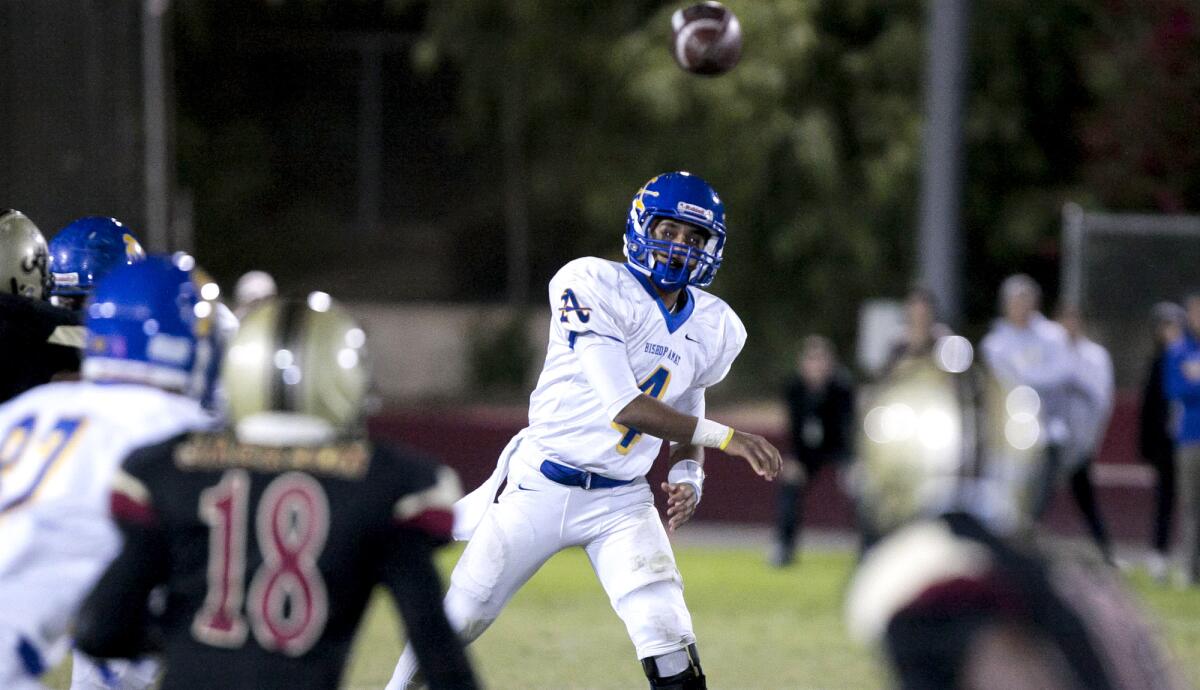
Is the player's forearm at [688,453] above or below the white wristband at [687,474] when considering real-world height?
above

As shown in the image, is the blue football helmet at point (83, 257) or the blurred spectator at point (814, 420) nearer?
the blue football helmet at point (83, 257)

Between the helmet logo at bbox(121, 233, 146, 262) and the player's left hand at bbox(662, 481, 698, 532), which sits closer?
the player's left hand at bbox(662, 481, 698, 532)

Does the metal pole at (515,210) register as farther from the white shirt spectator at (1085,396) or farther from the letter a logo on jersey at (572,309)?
the letter a logo on jersey at (572,309)

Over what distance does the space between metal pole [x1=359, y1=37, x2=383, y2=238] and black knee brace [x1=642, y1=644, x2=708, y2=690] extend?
69.0 ft

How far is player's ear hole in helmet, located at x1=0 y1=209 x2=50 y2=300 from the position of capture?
5.49m

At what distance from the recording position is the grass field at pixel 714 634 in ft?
25.9

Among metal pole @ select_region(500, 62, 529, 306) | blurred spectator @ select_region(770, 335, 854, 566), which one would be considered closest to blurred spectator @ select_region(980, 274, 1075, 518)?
blurred spectator @ select_region(770, 335, 854, 566)

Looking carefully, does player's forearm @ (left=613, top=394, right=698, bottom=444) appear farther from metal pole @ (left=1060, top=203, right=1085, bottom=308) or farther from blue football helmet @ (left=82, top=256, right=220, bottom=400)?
metal pole @ (left=1060, top=203, right=1085, bottom=308)

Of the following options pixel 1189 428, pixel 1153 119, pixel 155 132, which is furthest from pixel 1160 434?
pixel 155 132

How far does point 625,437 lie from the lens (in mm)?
5457

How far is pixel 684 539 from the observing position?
44.7 feet

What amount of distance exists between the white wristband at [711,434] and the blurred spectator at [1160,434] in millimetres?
6858

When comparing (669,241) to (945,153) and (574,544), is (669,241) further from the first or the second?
(945,153)

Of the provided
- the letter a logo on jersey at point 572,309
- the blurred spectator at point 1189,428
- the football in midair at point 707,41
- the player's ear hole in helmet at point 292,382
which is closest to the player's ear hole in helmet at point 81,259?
the letter a logo on jersey at point 572,309
